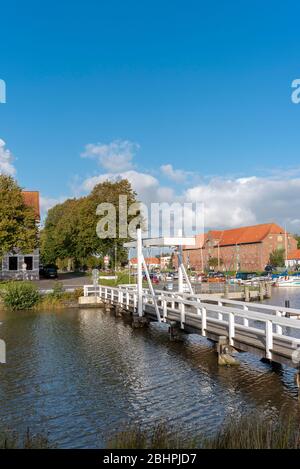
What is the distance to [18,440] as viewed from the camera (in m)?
8.97

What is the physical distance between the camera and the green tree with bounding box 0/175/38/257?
4251cm

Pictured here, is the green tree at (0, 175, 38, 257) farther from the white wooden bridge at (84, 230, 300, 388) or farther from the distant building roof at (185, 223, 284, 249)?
the distant building roof at (185, 223, 284, 249)

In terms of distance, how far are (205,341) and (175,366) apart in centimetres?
469

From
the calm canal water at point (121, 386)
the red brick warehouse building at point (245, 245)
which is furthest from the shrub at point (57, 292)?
the red brick warehouse building at point (245, 245)

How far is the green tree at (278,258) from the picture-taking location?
352 ft

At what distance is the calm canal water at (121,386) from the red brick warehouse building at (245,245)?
90.2 meters

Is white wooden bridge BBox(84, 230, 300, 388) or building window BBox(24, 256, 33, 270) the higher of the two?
building window BBox(24, 256, 33, 270)

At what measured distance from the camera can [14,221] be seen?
42594 millimetres

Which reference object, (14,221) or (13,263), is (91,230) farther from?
(14,221)

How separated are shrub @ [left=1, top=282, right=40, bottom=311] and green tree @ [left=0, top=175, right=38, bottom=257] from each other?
944cm

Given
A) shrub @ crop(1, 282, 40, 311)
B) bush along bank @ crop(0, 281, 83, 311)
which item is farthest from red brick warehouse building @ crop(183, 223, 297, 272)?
shrub @ crop(1, 282, 40, 311)
